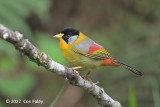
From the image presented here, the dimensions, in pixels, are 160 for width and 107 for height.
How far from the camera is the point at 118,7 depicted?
6.23m

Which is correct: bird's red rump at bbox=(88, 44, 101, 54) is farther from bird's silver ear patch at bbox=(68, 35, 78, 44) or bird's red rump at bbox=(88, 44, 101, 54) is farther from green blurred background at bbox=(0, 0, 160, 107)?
green blurred background at bbox=(0, 0, 160, 107)

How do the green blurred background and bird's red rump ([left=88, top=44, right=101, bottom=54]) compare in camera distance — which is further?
the green blurred background

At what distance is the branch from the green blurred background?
6.34 feet

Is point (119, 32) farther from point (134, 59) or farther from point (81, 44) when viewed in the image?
point (81, 44)

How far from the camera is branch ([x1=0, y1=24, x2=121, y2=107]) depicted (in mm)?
1806

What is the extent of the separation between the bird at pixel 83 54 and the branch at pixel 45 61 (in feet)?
1.20

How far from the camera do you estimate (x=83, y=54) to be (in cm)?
322

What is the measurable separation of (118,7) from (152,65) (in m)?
1.80

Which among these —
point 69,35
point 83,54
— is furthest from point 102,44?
point 83,54

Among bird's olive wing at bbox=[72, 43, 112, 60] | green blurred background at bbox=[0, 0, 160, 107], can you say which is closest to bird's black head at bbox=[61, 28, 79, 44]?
bird's olive wing at bbox=[72, 43, 112, 60]

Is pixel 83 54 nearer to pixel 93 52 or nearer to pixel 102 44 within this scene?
pixel 93 52

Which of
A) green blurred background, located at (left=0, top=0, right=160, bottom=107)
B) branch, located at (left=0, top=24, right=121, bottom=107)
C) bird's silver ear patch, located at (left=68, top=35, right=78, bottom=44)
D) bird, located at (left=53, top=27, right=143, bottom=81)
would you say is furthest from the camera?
green blurred background, located at (left=0, top=0, right=160, bottom=107)

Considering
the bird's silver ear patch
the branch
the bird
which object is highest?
the bird's silver ear patch

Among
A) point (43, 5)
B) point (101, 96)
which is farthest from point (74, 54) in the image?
point (43, 5)
